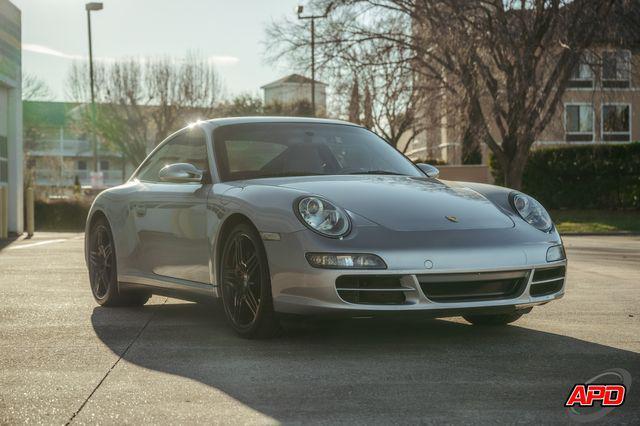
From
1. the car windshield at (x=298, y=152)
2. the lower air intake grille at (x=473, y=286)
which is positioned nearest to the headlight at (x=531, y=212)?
the lower air intake grille at (x=473, y=286)

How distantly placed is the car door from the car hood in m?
0.55

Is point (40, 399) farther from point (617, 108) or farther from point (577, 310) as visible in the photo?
point (617, 108)

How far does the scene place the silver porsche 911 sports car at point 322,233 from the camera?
18.4 ft

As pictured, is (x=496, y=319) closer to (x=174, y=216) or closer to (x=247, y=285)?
(x=247, y=285)

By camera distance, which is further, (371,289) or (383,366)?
(371,289)

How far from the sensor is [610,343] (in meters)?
6.06

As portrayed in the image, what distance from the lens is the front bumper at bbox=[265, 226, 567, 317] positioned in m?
5.58

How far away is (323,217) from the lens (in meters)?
5.79

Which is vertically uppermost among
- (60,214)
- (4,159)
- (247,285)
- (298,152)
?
(4,159)

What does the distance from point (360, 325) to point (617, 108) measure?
20.7 m

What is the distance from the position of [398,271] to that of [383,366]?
21.1 inches

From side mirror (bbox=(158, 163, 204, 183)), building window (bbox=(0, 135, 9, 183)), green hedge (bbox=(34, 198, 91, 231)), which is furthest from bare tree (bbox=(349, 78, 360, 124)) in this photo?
side mirror (bbox=(158, 163, 204, 183))

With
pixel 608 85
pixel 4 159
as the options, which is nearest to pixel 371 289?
pixel 4 159

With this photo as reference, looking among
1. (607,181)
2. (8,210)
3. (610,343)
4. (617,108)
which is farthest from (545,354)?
(607,181)
